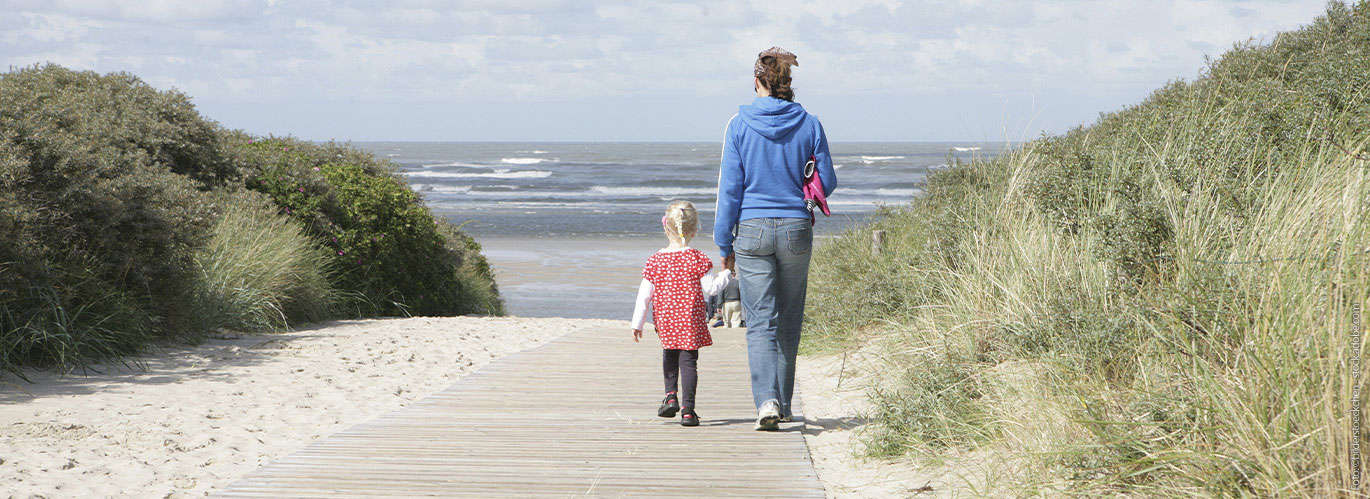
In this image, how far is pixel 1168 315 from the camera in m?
3.76

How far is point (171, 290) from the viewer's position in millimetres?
8102

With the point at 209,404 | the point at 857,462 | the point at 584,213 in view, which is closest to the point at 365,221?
the point at 209,404

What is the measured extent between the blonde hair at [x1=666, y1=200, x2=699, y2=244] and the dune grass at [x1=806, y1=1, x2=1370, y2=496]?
131cm

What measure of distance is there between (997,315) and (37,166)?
6.31m

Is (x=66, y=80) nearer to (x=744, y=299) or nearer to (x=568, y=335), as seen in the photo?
(x=568, y=335)

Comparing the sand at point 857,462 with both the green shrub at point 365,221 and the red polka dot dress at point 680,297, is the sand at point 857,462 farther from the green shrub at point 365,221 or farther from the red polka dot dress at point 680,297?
the green shrub at point 365,221

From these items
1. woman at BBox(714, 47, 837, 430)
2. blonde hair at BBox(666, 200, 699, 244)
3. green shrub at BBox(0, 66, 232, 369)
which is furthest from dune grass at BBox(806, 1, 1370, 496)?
green shrub at BBox(0, 66, 232, 369)

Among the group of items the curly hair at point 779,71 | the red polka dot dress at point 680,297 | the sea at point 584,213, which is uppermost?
the curly hair at point 779,71

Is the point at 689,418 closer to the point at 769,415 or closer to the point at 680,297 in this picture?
the point at 769,415

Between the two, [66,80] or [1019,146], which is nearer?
[1019,146]

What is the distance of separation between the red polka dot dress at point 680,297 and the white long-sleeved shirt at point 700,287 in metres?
0.04

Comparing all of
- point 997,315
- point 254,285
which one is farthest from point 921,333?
point 254,285

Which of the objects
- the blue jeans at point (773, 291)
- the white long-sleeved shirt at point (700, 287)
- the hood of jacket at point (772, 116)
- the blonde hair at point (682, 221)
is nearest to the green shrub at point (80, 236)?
the white long-sleeved shirt at point (700, 287)

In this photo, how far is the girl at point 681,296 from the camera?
5230 mm
